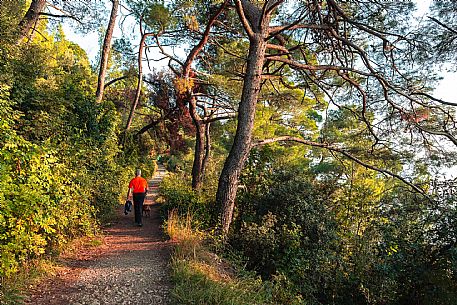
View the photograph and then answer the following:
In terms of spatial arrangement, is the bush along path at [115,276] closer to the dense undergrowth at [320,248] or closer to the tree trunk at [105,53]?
the dense undergrowth at [320,248]

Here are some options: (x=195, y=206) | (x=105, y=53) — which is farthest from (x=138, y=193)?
(x=105, y=53)

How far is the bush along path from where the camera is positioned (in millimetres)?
4547

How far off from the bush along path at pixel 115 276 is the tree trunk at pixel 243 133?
1.76 meters

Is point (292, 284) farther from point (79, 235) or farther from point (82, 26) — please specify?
point (82, 26)

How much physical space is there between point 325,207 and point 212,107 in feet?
22.3

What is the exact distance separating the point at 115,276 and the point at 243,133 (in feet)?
14.1

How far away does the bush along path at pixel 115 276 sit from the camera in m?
4.55

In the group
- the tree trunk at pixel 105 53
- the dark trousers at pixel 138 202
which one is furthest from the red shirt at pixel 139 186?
the tree trunk at pixel 105 53

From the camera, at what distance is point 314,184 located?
980 cm

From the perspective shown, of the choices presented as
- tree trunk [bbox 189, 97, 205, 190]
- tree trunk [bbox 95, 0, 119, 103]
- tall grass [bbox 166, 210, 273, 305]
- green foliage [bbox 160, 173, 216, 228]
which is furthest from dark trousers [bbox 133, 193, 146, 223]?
tree trunk [bbox 95, 0, 119, 103]

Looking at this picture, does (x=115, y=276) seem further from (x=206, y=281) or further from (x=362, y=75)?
(x=362, y=75)

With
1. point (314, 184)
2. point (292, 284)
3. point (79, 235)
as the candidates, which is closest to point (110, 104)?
point (79, 235)

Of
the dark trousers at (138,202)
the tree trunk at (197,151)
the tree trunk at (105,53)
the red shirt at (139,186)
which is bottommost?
the dark trousers at (138,202)

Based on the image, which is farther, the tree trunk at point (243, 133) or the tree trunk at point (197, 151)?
the tree trunk at point (197, 151)
